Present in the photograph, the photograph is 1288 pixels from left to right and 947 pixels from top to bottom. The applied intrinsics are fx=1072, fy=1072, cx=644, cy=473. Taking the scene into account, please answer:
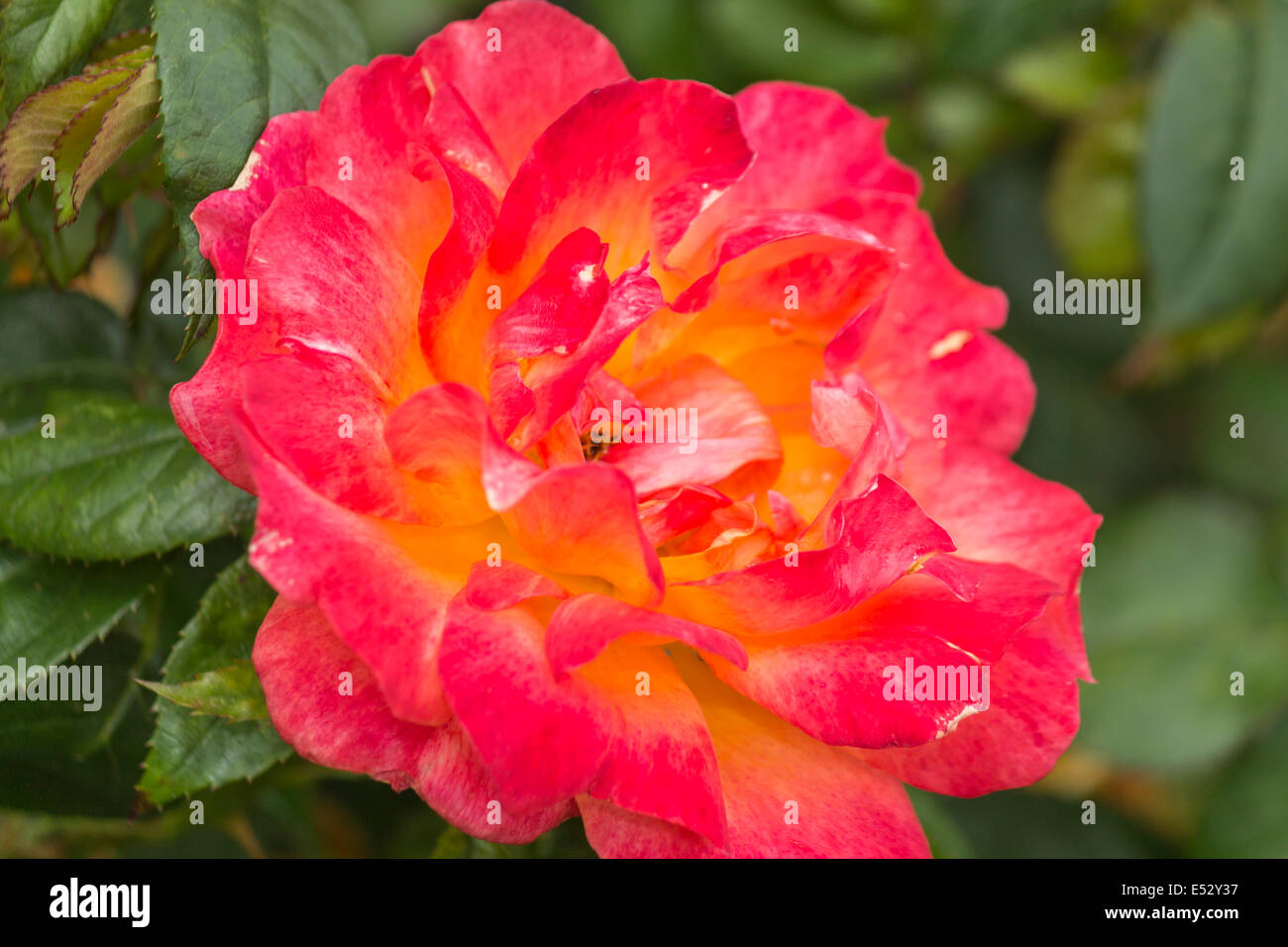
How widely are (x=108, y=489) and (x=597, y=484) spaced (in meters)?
0.32

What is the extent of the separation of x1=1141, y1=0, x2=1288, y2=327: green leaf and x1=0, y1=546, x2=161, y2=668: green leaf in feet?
2.89

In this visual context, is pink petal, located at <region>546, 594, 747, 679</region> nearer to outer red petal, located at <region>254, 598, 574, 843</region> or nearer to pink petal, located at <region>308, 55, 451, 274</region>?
outer red petal, located at <region>254, 598, 574, 843</region>

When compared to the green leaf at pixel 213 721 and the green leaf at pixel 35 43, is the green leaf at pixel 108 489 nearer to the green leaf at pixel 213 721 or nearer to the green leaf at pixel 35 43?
the green leaf at pixel 213 721

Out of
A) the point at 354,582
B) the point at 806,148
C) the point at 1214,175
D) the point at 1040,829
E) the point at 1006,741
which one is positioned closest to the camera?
the point at 354,582

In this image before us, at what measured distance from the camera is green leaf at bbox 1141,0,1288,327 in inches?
38.2

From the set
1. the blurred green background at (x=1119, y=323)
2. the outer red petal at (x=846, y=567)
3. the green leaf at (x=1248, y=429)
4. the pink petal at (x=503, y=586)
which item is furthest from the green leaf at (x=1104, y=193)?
the pink petal at (x=503, y=586)

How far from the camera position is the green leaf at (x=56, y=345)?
2.39ft

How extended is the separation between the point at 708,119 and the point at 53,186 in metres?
0.37

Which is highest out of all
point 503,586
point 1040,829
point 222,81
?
point 222,81

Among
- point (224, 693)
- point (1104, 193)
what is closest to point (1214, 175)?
point (1104, 193)

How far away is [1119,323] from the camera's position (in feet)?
4.19

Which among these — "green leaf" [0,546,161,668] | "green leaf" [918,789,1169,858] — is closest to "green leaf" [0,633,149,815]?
"green leaf" [0,546,161,668]

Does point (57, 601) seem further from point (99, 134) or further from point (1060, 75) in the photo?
point (1060, 75)
